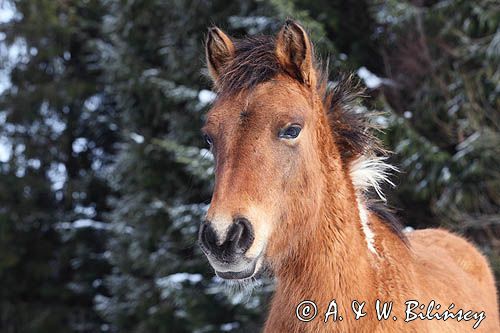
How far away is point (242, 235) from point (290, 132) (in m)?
0.56

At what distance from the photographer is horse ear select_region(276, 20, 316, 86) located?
3182mm

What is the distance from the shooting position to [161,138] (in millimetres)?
11789

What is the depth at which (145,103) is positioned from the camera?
11.7 metres

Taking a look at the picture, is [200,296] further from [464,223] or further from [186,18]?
[186,18]

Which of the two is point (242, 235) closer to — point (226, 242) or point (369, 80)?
point (226, 242)

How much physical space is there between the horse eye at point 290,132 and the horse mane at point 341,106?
265 mm

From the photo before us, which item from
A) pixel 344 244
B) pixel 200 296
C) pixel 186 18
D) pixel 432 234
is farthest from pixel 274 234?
pixel 186 18

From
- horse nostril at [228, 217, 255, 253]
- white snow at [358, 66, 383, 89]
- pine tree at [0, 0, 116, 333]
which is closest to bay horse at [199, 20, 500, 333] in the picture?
horse nostril at [228, 217, 255, 253]

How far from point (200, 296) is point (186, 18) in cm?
442

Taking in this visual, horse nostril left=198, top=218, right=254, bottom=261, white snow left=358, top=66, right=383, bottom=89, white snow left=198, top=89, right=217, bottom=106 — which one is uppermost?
horse nostril left=198, top=218, right=254, bottom=261

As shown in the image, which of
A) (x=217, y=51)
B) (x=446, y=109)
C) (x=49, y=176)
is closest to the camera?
(x=217, y=51)
